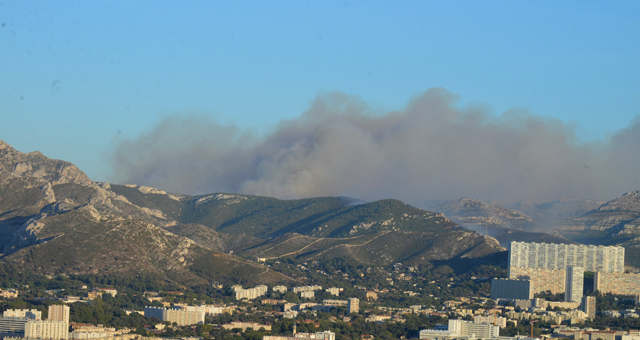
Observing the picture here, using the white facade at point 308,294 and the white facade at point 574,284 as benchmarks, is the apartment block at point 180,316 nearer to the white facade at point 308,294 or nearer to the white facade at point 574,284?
→ the white facade at point 308,294

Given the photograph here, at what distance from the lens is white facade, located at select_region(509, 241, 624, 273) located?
128625 millimetres

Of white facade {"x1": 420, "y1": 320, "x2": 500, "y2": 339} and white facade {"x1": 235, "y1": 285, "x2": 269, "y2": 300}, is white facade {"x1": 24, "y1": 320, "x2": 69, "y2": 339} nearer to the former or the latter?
white facade {"x1": 420, "y1": 320, "x2": 500, "y2": 339}

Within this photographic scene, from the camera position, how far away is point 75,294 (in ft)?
356

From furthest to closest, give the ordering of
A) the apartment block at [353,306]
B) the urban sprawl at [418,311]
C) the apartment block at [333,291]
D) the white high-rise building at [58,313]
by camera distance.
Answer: the apartment block at [333,291] → the apartment block at [353,306] → the urban sprawl at [418,311] → the white high-rise building at [58,313]

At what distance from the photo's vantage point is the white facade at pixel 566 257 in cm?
12862

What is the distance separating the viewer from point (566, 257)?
12950cm

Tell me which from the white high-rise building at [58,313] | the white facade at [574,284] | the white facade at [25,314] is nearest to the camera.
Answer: the white facade at [25,314]

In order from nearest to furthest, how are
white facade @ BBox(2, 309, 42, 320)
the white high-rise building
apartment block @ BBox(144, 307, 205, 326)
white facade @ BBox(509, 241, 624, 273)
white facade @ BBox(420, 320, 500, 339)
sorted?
white facade @ BBox(2, 309, 42, 320) < the white high-rise building < white facade @ BBox(420, 320, 500, 339) < apartment block @ BBox(144, 307, 205, 326) < white facade @ BBox(509, 241, 624, 273)

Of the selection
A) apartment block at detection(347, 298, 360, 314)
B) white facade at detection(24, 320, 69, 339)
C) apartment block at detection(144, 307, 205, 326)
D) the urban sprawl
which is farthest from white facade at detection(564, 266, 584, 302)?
white facade at detection(24, 320, 69, 339)

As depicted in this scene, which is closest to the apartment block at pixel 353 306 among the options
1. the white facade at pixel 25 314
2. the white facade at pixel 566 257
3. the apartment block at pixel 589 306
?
the apartment block at pixel 589 306

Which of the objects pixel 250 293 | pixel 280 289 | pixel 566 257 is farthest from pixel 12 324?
pixel 566 257

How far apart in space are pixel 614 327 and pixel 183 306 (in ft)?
111

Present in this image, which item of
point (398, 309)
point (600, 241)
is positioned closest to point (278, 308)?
point (398, 309)

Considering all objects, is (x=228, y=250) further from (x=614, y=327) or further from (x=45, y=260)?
(x=614, y=327)
